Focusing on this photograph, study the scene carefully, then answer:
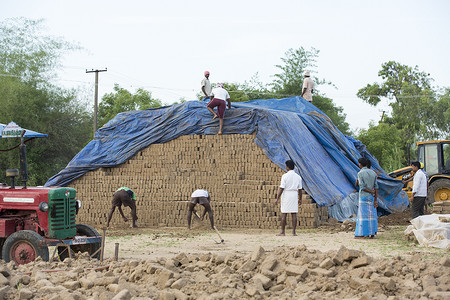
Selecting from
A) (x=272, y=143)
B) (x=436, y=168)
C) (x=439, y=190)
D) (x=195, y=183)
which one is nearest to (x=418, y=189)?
(x=272, y=143)

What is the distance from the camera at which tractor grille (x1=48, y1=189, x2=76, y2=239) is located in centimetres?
788

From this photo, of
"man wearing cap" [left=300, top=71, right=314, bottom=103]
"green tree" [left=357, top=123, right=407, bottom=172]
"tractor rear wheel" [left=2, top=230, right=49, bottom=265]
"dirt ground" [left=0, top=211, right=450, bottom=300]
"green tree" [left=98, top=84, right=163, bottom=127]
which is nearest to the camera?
"dirt ground" [left=0, top=211, right=450, bottom=300]

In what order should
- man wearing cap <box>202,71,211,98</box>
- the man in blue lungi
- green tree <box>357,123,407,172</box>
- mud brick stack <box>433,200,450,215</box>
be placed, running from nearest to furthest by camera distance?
the man in blue lungi
mud brick stack <box>433,200,450,215</box>
man wearing cap <box>202,71,211,98</box>
green tree <box>357,123,407,172</box>

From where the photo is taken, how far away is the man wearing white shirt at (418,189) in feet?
37.6

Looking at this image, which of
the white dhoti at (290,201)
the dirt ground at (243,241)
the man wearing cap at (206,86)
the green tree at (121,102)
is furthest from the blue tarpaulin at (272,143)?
the green tree at (121,102)

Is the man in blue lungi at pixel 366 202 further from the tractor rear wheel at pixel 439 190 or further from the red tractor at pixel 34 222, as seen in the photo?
the tractor rear wheel at pixel 439 190

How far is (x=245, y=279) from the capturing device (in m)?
6.26

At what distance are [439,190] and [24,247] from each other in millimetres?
12938

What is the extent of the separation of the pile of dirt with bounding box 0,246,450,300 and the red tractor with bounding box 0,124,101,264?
2.28 feet

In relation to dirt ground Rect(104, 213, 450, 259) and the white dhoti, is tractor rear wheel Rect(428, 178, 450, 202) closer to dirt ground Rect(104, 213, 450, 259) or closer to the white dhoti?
dirt ground Rect(104, 213, 450, 259)

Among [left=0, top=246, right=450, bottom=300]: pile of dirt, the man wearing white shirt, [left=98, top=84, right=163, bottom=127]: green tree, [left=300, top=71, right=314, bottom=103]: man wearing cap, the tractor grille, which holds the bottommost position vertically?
[left=0, top=246, right=450, bottom=300]: pile of dirt

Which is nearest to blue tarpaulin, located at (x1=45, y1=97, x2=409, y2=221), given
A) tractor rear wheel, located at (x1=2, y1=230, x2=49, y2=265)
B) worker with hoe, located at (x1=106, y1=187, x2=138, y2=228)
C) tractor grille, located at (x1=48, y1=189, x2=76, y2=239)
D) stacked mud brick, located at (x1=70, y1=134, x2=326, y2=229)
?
stacked mud brick, located at (x1=70, y1=134, x2=326, y2=229)

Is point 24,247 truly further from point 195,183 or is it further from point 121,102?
point 121,102

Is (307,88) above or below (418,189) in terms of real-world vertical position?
above
